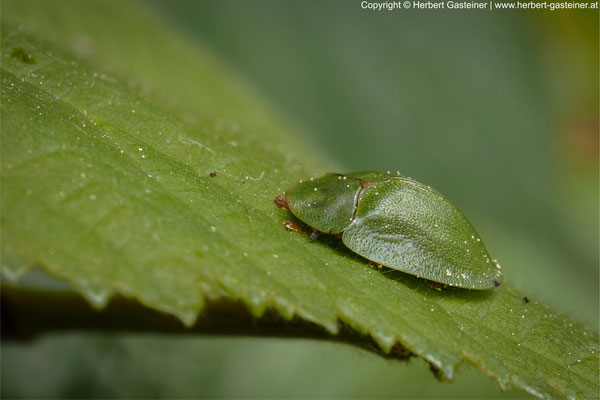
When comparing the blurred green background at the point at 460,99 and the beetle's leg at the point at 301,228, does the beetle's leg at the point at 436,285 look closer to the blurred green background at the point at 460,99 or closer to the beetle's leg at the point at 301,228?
the beetle's leg at the point at 301,228

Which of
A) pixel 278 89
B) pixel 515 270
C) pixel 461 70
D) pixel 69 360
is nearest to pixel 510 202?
pixel 515 270

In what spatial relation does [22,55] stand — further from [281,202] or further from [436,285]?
[436,285]

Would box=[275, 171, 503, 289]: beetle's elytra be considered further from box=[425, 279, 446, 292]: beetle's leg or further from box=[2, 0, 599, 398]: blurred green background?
box=[2, 0, 599, 398]: blurred green background

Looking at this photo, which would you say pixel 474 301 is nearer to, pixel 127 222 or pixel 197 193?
pixel 197 193

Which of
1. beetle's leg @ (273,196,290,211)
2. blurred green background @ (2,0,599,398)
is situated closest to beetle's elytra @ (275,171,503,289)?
beetle's leg @ (273,196,290,211)

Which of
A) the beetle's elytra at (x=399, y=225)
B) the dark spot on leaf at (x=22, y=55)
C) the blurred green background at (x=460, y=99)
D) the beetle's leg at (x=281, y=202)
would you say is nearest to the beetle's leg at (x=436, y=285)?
the beetle's elytra at (x=399, y=225)
